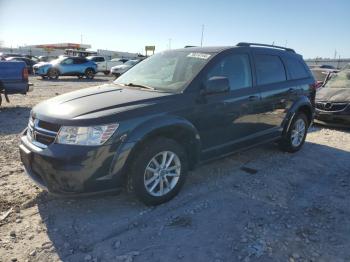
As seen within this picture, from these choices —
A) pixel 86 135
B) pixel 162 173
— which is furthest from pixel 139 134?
pixel 162 173

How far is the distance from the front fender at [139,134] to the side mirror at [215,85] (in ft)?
1.78

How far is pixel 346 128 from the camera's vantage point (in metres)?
9.17

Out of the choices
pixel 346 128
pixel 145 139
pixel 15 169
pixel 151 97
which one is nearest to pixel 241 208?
pixel 145 139

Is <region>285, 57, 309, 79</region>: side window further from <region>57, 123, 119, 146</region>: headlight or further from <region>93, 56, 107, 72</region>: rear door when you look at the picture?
<region>93, 56, 107, 72</region>: rear door

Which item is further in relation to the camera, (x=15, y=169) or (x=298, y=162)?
(x=298, y=162)

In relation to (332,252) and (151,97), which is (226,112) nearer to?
(151,97)

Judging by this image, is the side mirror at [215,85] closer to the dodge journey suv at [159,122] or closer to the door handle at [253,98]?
the dodge journey suv at [159,122]

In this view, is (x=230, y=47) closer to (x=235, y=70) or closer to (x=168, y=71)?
(x=235, y=70)

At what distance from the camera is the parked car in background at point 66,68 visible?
24234mm

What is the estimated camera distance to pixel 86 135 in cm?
346

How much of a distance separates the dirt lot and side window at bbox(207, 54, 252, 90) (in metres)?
1.36

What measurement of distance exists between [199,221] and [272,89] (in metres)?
2.71

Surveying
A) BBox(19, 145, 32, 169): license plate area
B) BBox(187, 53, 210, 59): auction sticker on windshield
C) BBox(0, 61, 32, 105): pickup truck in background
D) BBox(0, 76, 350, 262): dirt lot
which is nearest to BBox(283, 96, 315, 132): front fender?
BBox(0, 76, 350, 262): dirt lot

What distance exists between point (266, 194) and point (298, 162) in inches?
67.8
